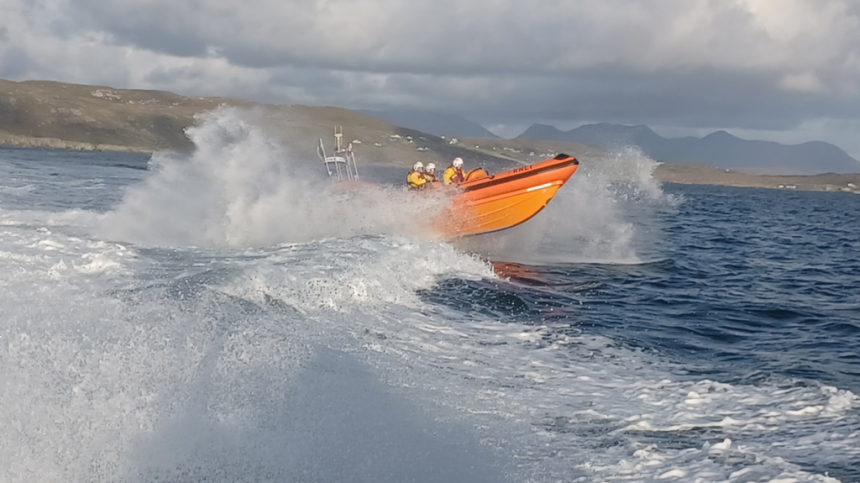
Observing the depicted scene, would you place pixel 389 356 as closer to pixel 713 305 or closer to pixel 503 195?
pixel 713 305

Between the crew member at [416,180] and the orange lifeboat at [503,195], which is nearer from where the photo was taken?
the orange lifeboat at [503,195]

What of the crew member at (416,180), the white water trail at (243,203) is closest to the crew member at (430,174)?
the crew member at (416,180)

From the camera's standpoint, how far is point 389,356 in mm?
8117

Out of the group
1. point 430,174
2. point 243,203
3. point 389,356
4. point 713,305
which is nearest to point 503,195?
point 430,174

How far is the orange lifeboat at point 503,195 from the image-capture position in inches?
680

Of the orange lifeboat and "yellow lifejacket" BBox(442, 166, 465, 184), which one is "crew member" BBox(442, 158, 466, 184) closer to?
"yellow lifejacket" BBox(442, 166, 465, 184)

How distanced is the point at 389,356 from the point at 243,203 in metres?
10.5

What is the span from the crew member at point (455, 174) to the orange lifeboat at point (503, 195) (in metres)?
0.18

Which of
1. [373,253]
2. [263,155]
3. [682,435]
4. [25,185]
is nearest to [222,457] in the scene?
[682,435]

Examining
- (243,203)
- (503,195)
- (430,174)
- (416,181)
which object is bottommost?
(243,203)

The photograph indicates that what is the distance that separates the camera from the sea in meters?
5.32

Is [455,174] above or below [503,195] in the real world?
above

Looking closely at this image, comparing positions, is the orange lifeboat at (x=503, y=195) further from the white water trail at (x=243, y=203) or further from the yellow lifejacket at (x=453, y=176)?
the white water trail at (x=243, y=203)

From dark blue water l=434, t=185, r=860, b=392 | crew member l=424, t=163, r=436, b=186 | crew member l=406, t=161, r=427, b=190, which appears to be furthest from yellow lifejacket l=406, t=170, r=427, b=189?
dark blue water l=434, t=185, r=860, b=392
